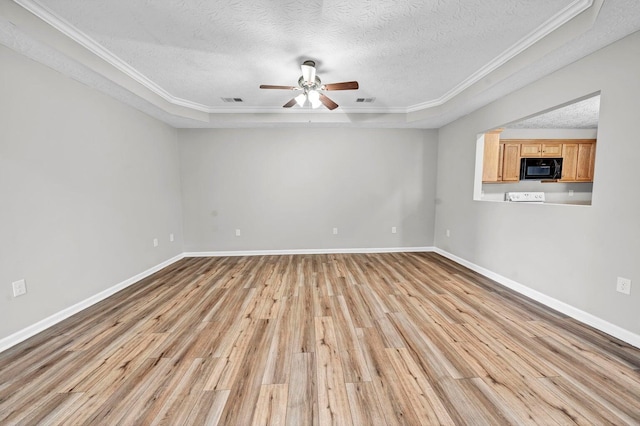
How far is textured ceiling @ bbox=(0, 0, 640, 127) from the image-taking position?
1771mm

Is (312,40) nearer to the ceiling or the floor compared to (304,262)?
nearer to the ceiling

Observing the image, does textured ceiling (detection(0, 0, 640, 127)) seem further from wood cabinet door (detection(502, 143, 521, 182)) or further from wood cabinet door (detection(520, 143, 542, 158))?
wood cabinet door (detection(520, 143, 542, 158))

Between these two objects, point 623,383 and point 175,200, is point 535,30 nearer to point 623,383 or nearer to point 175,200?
point 623,383

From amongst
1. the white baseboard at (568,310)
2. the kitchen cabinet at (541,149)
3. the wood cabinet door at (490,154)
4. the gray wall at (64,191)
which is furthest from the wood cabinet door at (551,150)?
the gray wall at (64,191)

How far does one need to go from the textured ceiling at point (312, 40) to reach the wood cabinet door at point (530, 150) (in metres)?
2.54

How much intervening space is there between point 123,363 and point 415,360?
2.08 metres

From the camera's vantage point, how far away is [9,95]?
1905 millimetres

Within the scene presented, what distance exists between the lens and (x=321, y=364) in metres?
1.62

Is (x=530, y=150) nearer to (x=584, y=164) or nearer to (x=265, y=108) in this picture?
(x=584, y=164)

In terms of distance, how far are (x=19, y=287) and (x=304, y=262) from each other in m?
3.08

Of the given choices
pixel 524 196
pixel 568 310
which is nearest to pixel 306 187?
pixel 568 310

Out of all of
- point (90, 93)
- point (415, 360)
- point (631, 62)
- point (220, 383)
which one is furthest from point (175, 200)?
point (631, 62)

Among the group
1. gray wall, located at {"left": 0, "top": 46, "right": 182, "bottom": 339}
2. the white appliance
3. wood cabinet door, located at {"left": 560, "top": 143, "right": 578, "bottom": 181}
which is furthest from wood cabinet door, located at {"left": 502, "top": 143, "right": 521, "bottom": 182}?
gray wall, located at {"left": 0, "top": 46, "right": 182, "bottom": 339}

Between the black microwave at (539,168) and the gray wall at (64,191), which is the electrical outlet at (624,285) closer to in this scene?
the black microwave at (539,168)
